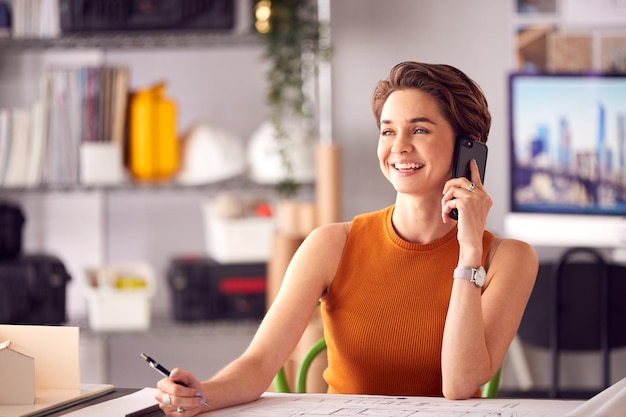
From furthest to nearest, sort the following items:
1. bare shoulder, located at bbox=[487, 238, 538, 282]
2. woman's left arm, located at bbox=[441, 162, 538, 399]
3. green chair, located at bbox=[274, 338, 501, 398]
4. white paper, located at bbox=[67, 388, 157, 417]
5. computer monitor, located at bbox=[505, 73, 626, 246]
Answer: computer monitor, located at bbox=[505, 73, 626, 246] → green chair, located at bbox=[274, 338, 501, 398] → bare shoulder, located at bbox=[487, 238, 538, 282] → woman's left arm, located at bbox=[441, 162, 538, 399] → white paper, located at bbox=[67, 388, 157, 417]

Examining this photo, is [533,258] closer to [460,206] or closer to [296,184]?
[460,206]

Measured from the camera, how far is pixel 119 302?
11.0 feet

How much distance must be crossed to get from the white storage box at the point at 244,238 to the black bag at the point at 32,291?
55 cm

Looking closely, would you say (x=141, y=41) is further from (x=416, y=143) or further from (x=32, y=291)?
(x=416, y=143)

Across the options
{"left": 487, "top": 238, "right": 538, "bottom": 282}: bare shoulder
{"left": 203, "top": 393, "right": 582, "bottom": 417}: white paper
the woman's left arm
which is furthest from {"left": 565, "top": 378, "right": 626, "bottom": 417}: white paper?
{"left": 487, "top": 238, "right": 538, "bottom": 282}: bare shoulder

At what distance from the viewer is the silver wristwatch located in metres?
1.61

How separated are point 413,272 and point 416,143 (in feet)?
0.77

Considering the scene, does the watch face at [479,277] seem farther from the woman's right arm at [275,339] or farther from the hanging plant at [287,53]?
the hanging plant at [287,53]

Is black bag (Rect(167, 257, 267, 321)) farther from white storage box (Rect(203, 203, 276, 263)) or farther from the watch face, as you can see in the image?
the watch face

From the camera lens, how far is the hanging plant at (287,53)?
336 cm

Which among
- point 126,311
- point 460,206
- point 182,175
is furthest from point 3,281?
point 460,206

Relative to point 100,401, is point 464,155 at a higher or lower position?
higher

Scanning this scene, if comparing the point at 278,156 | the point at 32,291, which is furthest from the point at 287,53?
the point at 32,291

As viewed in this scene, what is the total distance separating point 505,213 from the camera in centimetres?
378
